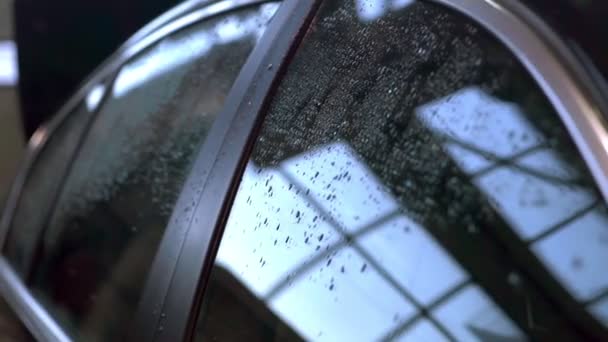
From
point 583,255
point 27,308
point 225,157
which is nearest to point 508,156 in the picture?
point 583,255

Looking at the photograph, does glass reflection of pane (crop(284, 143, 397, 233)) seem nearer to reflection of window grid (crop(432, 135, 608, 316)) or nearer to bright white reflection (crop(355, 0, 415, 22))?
reflection of window grid (crop(432, 135, 608, 316))

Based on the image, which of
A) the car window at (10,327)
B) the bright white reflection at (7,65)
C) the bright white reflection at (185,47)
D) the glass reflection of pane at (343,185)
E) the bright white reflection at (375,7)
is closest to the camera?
the glass reflection of pane at (343,185)

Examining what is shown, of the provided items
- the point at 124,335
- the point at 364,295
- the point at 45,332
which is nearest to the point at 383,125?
the point at 364,295

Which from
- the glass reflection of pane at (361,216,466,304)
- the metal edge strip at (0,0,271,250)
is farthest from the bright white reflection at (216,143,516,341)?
the metal edge strip at (0,0,271,250)

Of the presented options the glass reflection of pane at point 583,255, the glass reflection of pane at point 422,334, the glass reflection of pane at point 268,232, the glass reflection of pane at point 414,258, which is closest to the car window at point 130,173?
the glass reflection of pane at point 268,232

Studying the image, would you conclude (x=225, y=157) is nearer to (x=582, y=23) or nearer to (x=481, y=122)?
(x=481, y=122)

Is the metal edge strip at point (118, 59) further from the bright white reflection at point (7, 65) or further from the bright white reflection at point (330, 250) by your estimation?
the bright white reflection at point (7, 65)

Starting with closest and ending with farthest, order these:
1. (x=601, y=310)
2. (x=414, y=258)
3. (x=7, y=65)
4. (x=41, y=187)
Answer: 1. (x=601, y=310)
2. (x=414, y=258)
3. (x=41, y=187)
4. (x=7, y=65)
